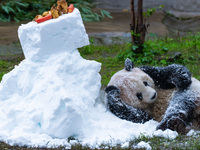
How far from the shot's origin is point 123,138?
2896mm

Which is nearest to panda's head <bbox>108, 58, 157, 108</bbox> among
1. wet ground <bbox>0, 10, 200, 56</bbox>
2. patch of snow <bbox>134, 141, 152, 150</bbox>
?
patch of snow <bbox>134, 141, 152, 150</bbox>

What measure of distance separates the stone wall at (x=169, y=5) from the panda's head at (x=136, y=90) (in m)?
10.9

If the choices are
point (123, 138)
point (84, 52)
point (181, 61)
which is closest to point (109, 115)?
point (123, 138)

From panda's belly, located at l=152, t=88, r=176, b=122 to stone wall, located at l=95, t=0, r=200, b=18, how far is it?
10867 mm

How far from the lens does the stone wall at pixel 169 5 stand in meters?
14.0

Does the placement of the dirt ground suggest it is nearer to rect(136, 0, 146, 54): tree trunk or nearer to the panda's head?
rect(136, 0, 146, 54): tree trunk

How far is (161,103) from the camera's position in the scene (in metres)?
3.62

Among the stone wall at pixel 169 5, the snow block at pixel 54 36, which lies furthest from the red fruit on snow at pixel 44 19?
the stone wall at pixel 169 5

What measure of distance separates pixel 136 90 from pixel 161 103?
329mm

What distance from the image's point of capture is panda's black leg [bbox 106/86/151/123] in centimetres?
347

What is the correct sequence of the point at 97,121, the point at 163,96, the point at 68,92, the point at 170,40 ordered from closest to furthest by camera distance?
the point at 68,92 < the point at 97,121 < the point at 163,96 < the point at 170,40

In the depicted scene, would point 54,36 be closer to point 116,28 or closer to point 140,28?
point 140,28

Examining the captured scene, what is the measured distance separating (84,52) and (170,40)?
2.56 meters

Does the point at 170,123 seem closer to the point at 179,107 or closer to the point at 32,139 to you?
the point at 179,107
